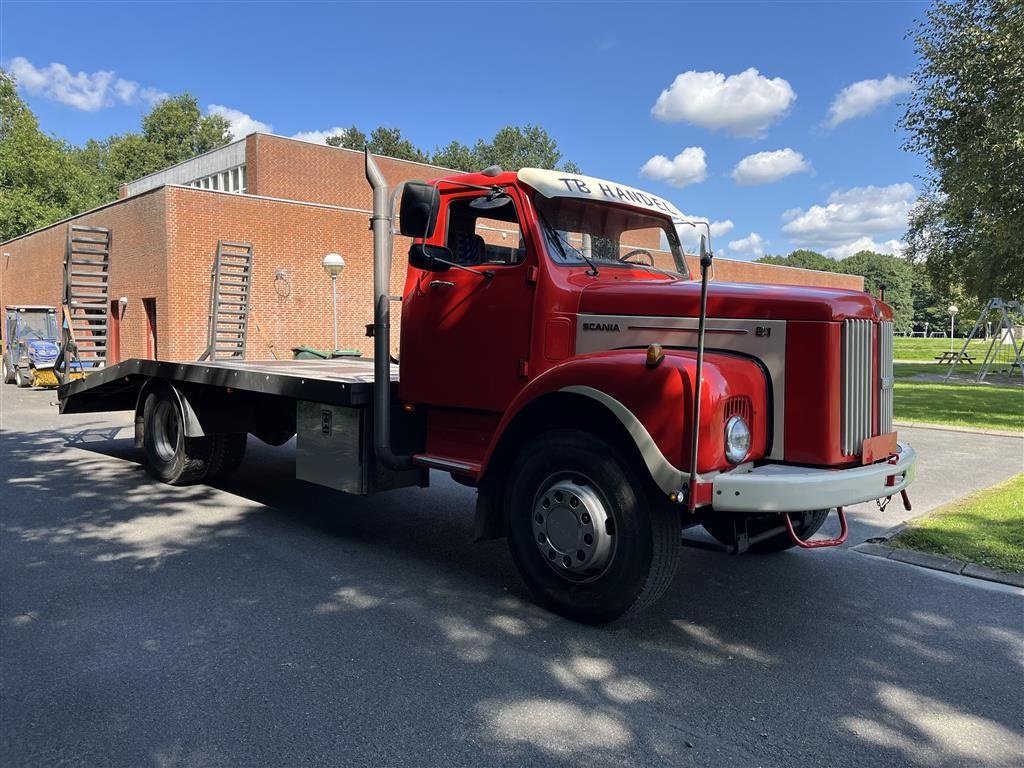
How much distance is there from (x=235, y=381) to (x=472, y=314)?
2611mm

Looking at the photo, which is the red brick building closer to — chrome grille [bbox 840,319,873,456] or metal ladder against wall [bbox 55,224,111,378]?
metal ladder against wall [bbox 55,224,111,378]

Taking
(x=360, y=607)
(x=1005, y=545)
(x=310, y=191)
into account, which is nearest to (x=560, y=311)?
(x=360, y=607)

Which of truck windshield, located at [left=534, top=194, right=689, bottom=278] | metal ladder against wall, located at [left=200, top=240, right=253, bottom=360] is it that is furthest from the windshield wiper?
metal ladder against wall, located at [left=200, top=240, right=253, bottom=360]

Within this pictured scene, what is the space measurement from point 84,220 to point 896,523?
26.2m

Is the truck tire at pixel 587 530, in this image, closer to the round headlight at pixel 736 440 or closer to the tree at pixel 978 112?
the round headlight at pixel 736 440

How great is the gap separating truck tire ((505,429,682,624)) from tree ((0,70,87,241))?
40756 millimetres

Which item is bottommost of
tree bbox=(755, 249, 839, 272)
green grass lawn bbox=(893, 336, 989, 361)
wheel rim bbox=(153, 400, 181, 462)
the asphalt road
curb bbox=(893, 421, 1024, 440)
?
the asphalt road

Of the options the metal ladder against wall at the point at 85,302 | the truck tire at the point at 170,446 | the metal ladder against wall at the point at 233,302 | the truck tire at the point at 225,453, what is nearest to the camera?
the truck tire at the point at 170,446

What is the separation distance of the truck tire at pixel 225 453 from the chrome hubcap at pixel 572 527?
419 centimetres

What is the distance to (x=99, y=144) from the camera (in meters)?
68.9

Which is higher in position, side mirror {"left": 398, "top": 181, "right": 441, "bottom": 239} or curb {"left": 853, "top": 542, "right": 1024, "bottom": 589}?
side mirror {"left": 398, "top": 181, "right": 441, "bottom": 239}

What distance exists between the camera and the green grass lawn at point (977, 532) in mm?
5383

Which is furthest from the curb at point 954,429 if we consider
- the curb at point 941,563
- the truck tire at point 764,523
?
the truck tire at point 764,523

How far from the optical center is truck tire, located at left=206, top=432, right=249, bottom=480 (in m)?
7.33
